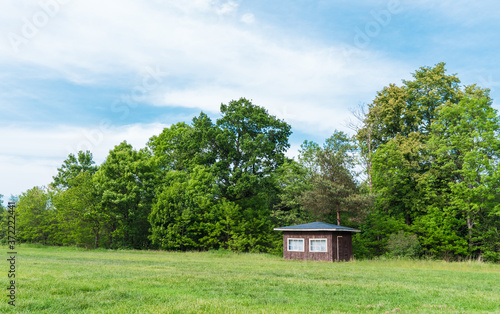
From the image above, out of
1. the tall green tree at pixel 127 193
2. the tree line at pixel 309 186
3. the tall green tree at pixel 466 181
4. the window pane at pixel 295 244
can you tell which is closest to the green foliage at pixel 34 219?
the tree line at pixel 309 186

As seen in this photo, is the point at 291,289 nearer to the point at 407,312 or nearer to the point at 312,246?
the point at 407,312

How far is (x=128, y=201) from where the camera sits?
44.5 m

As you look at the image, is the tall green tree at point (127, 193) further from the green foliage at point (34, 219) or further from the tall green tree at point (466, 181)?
the tall green tree at point (466, 181)

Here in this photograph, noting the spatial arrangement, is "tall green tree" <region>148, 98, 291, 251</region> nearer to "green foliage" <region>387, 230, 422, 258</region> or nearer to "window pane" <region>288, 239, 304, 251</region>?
"window pane" <region>288, 239, 304, 251</region>

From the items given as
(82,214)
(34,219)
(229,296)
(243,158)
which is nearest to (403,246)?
(243,158)

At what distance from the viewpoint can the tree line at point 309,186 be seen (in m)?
36.6

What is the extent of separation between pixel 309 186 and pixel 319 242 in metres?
9.09

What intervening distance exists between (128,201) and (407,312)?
39378mm

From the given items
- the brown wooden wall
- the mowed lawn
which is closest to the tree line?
the brown wooden wall

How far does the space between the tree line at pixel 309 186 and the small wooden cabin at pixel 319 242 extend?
499 cm

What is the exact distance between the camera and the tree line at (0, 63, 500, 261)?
120 ft

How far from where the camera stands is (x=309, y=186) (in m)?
39.5

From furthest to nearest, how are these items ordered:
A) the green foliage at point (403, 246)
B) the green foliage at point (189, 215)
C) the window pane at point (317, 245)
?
the green foliage at point (189, 215) → the green foliage at point (403, 246) → the window pane at point (317, 245)

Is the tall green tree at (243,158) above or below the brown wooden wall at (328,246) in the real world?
above
